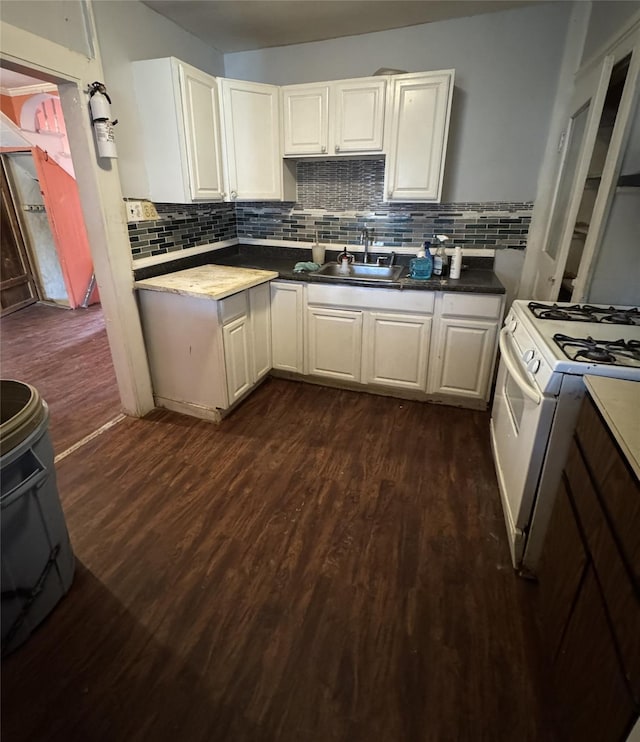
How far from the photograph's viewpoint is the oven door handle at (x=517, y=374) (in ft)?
4.59

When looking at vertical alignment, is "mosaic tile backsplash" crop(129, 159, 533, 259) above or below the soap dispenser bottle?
above

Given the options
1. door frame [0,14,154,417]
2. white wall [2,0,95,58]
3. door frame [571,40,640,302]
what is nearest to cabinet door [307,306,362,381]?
door frame [0,14,154,417]

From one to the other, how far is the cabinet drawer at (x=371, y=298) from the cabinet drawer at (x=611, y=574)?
1.55 m

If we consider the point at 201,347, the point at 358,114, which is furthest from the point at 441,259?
the point at 201,347

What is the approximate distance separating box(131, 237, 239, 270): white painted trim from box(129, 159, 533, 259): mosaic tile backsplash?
0.11ft

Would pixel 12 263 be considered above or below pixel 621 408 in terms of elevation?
below

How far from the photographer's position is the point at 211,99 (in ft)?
8.32

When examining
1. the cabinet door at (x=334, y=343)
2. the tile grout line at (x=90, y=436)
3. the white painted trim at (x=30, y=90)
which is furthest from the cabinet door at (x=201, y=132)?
the white painted trim at (x=30, y=90)

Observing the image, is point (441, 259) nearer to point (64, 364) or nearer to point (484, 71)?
point (484, 71)

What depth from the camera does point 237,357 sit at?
262 centimetres

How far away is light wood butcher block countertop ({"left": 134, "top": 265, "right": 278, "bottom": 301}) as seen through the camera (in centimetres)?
229

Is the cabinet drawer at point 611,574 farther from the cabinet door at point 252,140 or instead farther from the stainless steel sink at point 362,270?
the cabinet door at point 252,140

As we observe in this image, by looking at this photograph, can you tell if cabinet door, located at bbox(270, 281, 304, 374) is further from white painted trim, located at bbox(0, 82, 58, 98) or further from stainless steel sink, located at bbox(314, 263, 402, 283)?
white painted trim, located at bbox(0, 82, 58, 98)

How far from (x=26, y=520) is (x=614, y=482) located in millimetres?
1676
